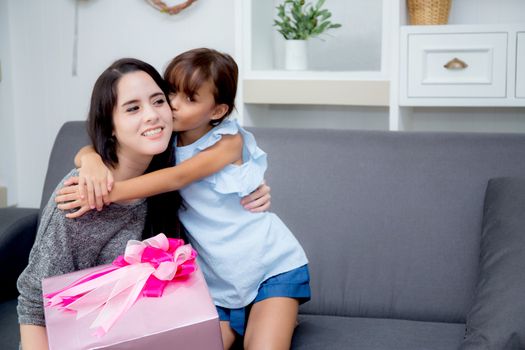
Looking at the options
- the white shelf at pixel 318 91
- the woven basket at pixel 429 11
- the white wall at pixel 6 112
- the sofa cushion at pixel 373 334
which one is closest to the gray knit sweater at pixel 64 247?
the sofa cushion at pixel 373 334

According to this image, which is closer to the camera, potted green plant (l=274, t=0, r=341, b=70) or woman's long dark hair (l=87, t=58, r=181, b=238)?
woman's long dark hair (l=87, t=58, r=181, b=238)

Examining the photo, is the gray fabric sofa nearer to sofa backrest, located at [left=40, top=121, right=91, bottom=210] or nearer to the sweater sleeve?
sofa backrest, located at [left=40, top=121, right=91, bottom=210]

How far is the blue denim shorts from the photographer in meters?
1.64

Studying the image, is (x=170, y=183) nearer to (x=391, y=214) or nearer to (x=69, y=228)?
(x=69, y=228)

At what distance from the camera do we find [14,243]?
1.92 meters

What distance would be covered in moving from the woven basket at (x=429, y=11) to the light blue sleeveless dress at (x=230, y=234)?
0.92 m

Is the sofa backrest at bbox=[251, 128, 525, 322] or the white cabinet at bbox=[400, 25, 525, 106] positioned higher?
the white cabinet at bbox=[400, 25, 525, 106]

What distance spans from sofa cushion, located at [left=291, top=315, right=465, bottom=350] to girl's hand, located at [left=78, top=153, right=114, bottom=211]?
0.56 m

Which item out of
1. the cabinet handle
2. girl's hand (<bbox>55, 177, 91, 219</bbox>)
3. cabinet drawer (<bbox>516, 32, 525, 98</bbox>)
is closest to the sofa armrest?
girl's hand (<bbox>55, 177, 91, 219</bbox>)

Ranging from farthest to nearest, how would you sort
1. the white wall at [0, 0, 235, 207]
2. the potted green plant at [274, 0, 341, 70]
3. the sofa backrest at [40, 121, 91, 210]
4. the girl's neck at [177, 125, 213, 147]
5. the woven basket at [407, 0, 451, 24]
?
the white wall at [0, 0, 235, 207] → the potted green plant at [274, 0, 341, 70] → the woven basket at [407, 0, 451, 24] → the sofa backrest at [40, 121, 91, 210] → the girl's neck at [177, 125, 213, 147]

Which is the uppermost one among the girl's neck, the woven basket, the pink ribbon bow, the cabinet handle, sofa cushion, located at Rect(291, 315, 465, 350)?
the woven basket

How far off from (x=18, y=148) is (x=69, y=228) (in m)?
1.83

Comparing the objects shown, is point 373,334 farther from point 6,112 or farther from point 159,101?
point 6,112

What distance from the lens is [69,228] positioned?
1.45 meters
